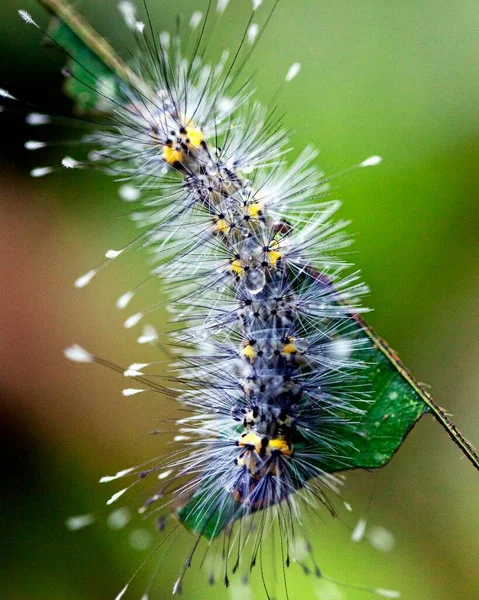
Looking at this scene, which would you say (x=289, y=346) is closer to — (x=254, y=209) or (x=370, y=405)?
(x=370, y=405)

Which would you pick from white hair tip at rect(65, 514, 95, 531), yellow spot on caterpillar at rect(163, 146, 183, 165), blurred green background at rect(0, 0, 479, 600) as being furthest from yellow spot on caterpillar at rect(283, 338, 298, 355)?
white hair tip at rect(65, 514, 95, 531)

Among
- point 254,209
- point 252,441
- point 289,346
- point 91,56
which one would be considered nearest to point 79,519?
point 252,441

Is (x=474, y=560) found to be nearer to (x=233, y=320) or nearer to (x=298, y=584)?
(x=298, y=584)

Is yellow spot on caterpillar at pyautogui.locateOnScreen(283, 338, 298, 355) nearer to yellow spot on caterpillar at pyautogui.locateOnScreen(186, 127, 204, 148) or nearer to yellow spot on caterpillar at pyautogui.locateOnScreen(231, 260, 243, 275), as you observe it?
yellow spot on caterpillar at pyautogui.locateOnScreen(231, 260, 243, 275)

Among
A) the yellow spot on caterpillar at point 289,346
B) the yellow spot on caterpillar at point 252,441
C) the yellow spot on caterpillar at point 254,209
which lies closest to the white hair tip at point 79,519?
the yellow spot on caterpillar at point 252,441

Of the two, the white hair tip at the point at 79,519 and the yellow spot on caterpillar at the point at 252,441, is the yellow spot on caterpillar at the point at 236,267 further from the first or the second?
the white hair tip at the point at 79,519

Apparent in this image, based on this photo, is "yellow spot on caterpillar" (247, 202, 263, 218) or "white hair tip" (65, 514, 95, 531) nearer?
"yellow spot on caterpillar" (247, 202, 263, 218)
